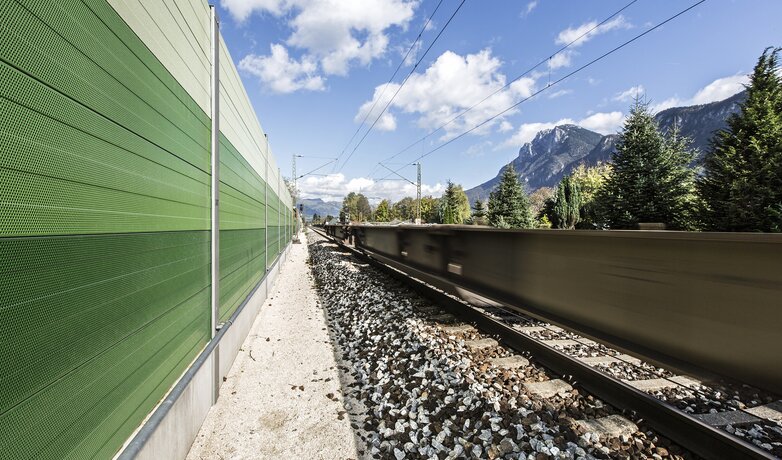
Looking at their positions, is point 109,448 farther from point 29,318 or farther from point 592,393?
point 592,393

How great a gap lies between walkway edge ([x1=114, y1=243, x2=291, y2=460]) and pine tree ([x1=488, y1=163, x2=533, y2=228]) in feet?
106

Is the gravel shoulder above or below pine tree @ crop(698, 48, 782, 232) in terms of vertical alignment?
below

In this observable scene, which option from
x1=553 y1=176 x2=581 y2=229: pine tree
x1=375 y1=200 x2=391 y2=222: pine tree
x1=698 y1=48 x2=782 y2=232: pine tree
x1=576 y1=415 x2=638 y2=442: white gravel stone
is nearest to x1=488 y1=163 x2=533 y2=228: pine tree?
x1=553 y1=176 x2=581 y2=229: pine tree

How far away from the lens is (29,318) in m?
1.17

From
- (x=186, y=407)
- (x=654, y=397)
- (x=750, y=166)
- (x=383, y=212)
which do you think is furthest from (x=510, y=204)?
(x=383, y=212)

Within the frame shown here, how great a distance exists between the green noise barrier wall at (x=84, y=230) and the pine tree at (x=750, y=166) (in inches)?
697

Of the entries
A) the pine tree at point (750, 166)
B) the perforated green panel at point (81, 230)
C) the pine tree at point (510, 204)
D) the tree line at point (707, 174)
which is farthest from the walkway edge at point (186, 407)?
the pine tree at point (510, 204)

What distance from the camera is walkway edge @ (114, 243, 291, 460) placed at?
1.85 metres

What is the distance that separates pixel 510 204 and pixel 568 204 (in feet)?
17.7

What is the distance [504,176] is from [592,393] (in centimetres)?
3424

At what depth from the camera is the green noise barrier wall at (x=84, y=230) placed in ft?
3.66

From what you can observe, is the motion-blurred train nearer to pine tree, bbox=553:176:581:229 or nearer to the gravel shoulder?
the gravel shoulder

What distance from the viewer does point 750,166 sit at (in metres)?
13.8

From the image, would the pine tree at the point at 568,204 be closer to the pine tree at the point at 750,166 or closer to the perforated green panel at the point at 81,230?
the pine tree at the point at 750,166
